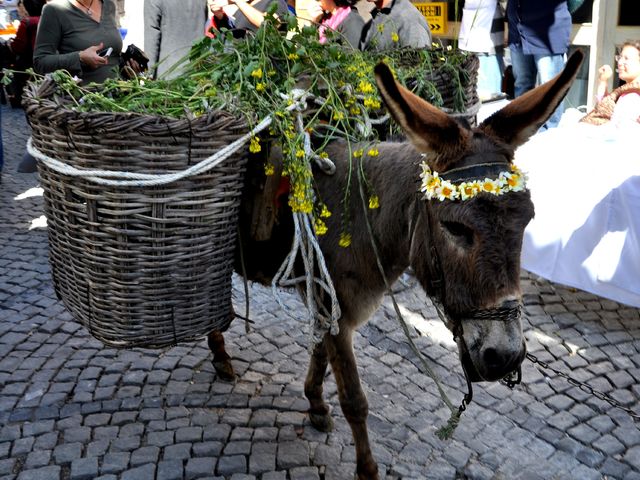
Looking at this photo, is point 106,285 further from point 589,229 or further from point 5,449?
point 589,229

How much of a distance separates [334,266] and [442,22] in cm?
863

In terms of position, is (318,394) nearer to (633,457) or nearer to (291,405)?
(291,405)

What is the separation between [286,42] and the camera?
11.0 ft

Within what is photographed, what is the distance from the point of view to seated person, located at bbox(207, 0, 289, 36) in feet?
19.9

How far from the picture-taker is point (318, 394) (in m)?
4.01

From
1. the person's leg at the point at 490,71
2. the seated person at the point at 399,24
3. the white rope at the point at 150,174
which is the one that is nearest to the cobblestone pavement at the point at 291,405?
the white rope at the point at 150,174

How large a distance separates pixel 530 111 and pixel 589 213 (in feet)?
9.06

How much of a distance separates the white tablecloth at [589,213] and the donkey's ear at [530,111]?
2611mm

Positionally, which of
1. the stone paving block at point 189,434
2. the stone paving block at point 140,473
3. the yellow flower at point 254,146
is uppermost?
the yellow flower at point 254,146

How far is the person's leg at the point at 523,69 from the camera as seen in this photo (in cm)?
832

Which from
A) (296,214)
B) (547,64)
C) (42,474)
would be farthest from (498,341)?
(547,64)

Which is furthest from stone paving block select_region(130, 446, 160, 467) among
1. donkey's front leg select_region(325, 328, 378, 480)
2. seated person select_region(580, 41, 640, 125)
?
seated person select_region(580, 41, 640, 125)

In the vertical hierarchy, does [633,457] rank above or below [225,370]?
below

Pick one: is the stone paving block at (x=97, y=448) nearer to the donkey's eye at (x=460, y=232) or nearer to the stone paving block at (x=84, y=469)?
the stone paving block at (x=84, y=469)
